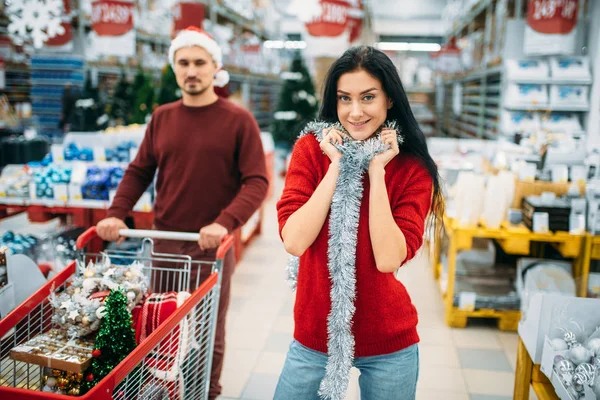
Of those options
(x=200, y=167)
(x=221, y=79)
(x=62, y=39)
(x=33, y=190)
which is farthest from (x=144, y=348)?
(x=62, y=39)

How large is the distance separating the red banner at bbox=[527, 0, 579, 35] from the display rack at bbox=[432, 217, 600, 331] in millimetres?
3055

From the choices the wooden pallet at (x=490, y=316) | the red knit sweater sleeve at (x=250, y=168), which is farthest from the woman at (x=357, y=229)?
the wooden pallet at (x=490, y=316)

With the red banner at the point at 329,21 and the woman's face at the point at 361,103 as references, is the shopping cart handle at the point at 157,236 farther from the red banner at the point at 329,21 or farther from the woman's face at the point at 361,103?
the red banner at the point at 329,21

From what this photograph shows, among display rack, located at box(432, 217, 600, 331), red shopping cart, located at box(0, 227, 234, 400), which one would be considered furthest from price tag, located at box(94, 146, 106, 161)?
display rack, located at box(432, 217, 600, 331)

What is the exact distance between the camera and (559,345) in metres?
1.98

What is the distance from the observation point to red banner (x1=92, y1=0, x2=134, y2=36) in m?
6.30

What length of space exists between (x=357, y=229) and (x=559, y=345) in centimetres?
101

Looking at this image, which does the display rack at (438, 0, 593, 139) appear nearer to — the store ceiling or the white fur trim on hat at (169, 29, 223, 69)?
the white fur trim on hat at (169, 29, 223, 69)

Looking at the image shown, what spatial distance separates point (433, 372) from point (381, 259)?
7.00 feet

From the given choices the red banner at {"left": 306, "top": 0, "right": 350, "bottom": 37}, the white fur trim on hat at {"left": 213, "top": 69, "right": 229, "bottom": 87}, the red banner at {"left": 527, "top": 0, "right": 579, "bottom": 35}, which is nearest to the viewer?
the white fur trim on hat at {"left": 213, "top": 69, "right": 229, "bottom": 87}

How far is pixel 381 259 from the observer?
1469mm

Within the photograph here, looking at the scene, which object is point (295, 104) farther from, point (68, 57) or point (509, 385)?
point (509, 385)

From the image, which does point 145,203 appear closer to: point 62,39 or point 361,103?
point 361,103

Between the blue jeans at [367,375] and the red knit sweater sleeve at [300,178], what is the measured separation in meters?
0.41
